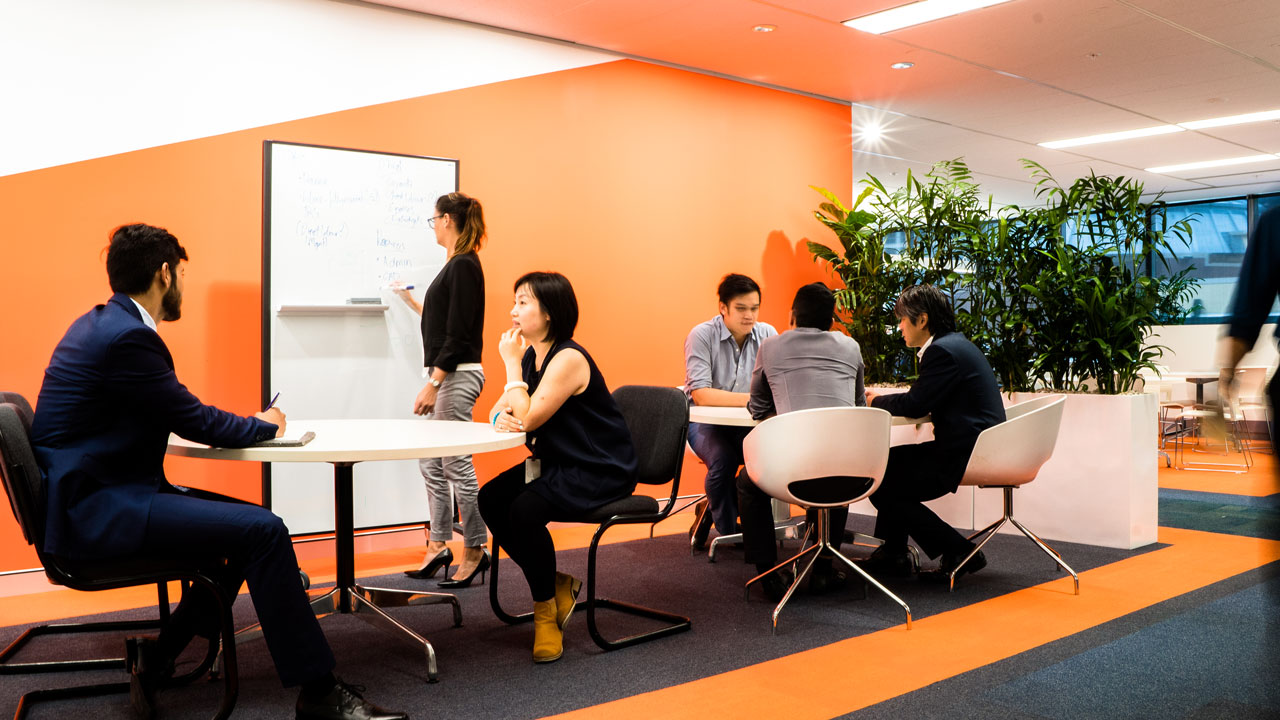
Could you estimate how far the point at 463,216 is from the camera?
3.93m

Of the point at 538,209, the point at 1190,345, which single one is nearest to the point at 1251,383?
the point at 538,209

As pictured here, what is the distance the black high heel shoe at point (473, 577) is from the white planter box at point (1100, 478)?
294 cm

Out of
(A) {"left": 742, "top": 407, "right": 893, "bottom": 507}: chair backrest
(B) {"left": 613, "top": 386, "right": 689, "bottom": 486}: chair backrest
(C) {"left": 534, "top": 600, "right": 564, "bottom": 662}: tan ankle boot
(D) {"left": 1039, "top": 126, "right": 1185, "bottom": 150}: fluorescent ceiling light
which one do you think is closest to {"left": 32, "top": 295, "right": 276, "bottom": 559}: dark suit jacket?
(C) {"left": 534, "top": 600, "right": 564, "bottom": 662}: tan ankle boot

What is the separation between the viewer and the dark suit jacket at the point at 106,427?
2178 mm

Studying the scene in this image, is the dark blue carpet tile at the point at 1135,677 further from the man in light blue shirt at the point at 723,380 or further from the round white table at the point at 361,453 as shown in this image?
the man in light blue shirt at the point at 723,380

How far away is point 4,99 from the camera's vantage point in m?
3.81

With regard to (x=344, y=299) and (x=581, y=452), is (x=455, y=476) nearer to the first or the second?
(x=581, y=452)

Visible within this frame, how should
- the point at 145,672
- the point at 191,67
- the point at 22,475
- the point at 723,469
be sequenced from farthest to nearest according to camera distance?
the point at 723,469 → the point at 191,67 → the point at 145,672 → the point at 22,475

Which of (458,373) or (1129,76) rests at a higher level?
(1129,76)

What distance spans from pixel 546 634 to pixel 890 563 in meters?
1.86

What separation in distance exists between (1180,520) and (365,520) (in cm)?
476

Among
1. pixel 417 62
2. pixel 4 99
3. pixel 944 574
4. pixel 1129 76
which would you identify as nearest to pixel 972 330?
pixel 944 574

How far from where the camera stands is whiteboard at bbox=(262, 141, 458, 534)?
4.35m

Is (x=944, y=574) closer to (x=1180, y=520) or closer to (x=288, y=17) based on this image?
(x=1180, y=520)
